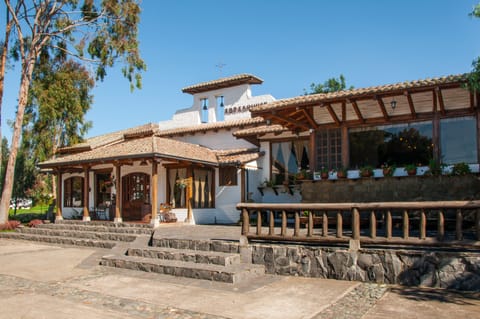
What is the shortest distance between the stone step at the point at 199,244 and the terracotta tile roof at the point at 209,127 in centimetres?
818

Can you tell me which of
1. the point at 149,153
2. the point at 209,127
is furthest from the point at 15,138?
the point at 149,153

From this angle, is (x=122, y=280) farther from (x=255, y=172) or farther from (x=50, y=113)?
(x=50, y=113)

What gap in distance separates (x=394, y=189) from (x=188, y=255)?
18.7 feet

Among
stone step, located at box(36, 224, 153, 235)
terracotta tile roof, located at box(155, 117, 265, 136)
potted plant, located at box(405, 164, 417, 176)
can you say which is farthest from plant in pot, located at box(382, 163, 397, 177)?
stone step, located at box(36, 224, 153, 235)

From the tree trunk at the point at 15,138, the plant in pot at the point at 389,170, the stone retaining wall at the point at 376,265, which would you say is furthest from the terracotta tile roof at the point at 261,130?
the tree trunk at the point at 15,138

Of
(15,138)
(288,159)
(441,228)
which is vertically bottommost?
(441,228)

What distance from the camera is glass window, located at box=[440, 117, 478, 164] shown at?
10.7 metres

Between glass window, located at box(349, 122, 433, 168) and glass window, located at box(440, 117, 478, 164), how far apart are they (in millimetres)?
339

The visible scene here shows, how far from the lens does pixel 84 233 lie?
13.7m

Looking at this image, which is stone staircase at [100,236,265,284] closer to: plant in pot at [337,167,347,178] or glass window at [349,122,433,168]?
plant in pot at [337,167,347,178]

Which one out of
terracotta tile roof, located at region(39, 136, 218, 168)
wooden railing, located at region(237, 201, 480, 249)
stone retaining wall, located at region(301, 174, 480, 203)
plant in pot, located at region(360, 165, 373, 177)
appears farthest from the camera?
terracotta tile roof, located at region(39, 136, 218, 168)

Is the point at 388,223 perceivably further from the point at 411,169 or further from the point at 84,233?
the point at 84,233

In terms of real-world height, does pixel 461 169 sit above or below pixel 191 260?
above

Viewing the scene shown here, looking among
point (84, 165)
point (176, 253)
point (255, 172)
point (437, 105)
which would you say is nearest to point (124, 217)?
point (84, 165)
